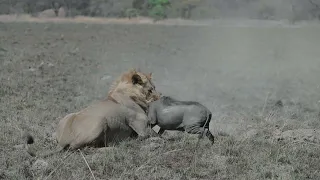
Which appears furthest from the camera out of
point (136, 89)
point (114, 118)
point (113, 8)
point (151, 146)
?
point (113, 8)

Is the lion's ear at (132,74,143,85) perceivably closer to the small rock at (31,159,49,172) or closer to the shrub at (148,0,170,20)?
the small rock at (31,159,49,172)

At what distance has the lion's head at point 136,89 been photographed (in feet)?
21.1

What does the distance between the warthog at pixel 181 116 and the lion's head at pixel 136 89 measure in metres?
0.29

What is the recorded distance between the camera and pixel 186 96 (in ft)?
31.0

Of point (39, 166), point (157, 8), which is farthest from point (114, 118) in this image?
point (157, 8)

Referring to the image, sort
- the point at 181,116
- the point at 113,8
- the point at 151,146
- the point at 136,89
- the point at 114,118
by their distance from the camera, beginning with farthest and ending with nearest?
the point at 113,8 < the point at 136,89 < the point at 181,116 < the point at 114,118 < the point at 151,146

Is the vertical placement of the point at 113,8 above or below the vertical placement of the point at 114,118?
below

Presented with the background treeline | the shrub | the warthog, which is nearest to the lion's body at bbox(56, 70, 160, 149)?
the warthog

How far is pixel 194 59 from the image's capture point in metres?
16.1

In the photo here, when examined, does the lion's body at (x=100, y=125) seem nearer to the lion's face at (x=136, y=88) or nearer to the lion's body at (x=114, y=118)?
the lion's body at (x=114, y=118)

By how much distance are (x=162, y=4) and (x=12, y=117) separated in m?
44.2

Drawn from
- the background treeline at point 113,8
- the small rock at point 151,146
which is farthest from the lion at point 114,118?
the background treeline at point 113,8

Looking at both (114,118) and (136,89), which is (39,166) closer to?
(114,118)

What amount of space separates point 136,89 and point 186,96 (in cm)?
305
